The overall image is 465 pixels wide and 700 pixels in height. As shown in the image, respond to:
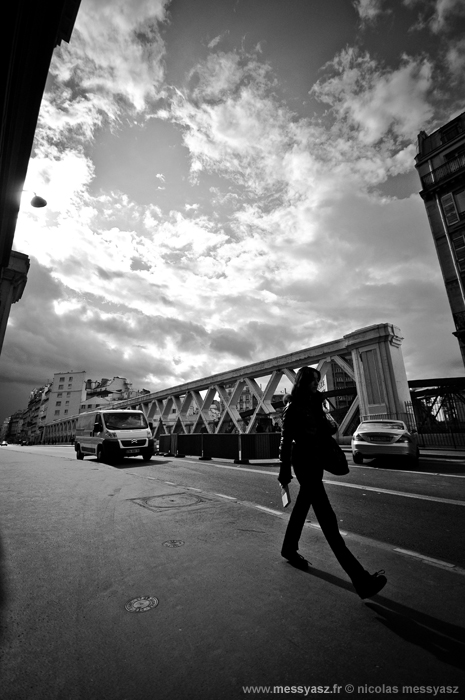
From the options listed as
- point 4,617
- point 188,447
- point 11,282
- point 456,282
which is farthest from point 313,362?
point 11,282

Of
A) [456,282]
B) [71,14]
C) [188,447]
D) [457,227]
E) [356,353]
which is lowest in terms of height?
[188,447]

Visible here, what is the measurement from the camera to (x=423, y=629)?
1.97m

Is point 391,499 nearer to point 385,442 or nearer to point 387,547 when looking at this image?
point 387,547

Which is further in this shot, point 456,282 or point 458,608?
point 456,282

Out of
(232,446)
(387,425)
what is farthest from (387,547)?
(232,446)

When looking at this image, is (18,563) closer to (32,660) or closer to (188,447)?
(32,660)

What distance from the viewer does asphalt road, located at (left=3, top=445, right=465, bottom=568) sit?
366 centimetres

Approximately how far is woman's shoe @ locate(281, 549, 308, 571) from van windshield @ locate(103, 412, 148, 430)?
11.4 meters

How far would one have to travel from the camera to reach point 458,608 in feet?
7.23

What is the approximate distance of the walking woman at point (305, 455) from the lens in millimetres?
2793

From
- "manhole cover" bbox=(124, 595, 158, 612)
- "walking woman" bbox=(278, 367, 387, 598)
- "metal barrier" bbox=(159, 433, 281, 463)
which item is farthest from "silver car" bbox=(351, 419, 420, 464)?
"manhole cover" bbox=(124, 595, 158, 612)

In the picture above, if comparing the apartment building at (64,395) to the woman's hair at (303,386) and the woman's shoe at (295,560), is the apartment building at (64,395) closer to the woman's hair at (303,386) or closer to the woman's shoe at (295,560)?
the woman's shoe at (295,560)

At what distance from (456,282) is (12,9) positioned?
85.1ft

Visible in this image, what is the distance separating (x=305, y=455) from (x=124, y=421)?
12.0 meters
